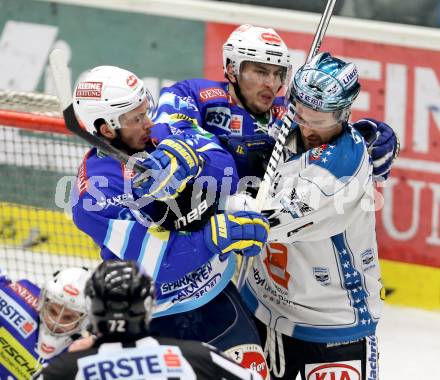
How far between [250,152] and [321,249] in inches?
15.4

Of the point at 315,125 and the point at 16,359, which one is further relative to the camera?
the point at 16,359

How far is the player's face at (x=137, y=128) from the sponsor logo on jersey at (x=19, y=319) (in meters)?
0.66

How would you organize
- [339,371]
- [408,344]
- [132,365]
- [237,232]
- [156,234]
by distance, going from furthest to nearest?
1. [408,344]
2. [339,371]
3. [156,234]
4. [237,232]
5. [132,365]

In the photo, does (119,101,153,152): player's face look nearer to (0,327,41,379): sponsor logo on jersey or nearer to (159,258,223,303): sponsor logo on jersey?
(159,258,223,303): sponsor logo on jersey

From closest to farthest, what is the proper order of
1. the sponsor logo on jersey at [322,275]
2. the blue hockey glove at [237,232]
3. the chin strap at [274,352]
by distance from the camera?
the blue hockey glove at [237,232]
the sponsor logo on jersey at [322,275]
the chin strap at [274,352]

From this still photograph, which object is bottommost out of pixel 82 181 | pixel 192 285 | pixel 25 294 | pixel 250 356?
pixel 250 356

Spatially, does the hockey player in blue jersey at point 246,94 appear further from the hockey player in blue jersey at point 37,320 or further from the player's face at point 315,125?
the hockey player in blue jersey at point 37,320

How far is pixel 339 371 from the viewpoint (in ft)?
13.0

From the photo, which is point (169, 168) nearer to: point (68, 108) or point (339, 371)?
point (68, 108)

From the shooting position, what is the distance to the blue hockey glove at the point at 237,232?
3490 millimetres

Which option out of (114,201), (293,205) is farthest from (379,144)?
(114,201)

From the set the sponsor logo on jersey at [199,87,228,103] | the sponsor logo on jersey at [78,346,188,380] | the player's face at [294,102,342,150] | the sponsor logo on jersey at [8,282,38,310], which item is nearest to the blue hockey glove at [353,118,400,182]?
the player's face at [294,102,342,150]

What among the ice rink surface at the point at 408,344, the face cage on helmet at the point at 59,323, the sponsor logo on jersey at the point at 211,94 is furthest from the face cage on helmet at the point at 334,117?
the ice rink surface at the point at 408,344

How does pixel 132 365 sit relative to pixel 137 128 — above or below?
below
